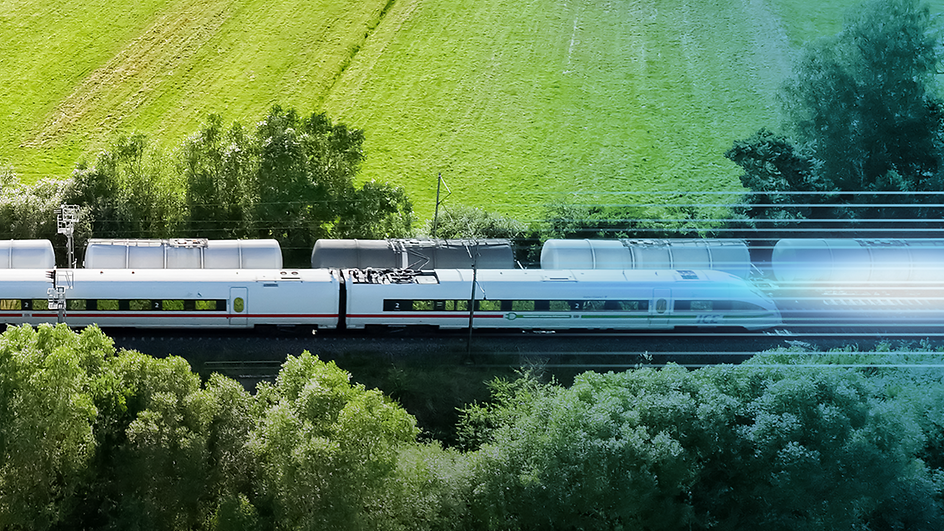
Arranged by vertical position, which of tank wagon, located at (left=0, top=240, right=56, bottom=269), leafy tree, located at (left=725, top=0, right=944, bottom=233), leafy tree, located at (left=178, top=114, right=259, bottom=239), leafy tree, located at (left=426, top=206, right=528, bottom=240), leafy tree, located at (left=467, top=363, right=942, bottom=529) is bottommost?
leafy tree, located at (left=467, top=363, right=942, bottom=529)

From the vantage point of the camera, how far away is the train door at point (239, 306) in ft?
111

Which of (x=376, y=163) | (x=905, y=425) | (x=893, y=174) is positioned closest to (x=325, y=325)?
(x=905, y=425)

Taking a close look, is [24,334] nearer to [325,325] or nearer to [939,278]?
[325,325]

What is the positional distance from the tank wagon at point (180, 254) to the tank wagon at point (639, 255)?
12.8m

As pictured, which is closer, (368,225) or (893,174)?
(368,225)

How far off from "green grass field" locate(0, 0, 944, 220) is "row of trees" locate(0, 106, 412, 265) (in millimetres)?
13958

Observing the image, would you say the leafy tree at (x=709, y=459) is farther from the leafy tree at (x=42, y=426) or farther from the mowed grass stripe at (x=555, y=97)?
the mowed grass stripe at (x=555, y=97)

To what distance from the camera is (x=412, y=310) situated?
3444 cm

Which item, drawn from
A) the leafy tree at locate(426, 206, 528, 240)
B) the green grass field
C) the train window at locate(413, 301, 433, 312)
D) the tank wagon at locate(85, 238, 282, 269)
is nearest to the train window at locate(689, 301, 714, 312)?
the train window at locate(413, 301, 433, 312)

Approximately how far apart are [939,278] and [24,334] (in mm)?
39157

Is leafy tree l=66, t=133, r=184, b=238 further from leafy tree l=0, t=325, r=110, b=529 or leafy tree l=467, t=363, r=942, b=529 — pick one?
leafy tree l=467, t=363, r=942, b=529

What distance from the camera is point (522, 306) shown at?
1379 inches

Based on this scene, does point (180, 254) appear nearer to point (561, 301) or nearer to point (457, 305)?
point (457, 305)

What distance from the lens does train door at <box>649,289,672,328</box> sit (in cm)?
3544
